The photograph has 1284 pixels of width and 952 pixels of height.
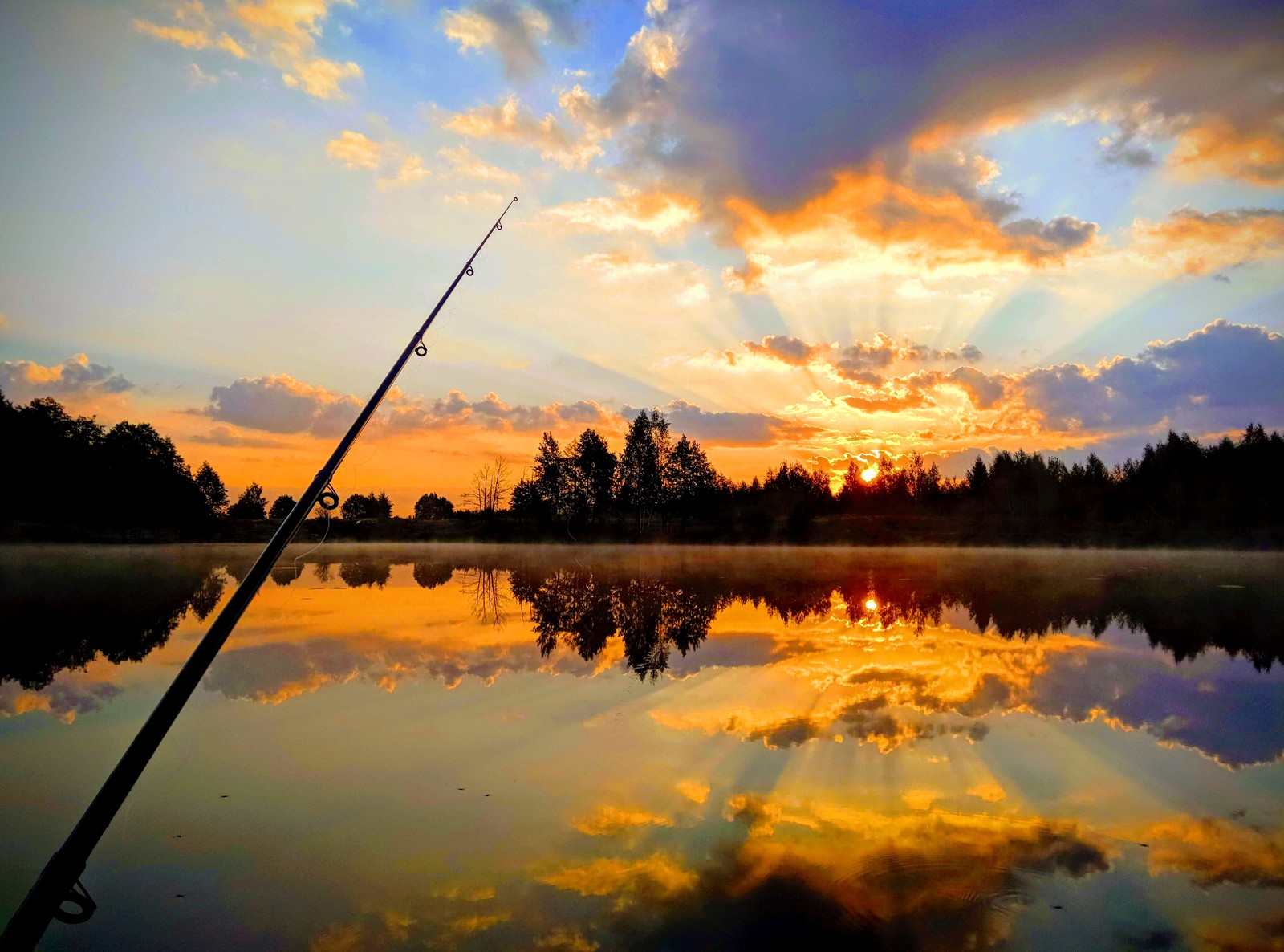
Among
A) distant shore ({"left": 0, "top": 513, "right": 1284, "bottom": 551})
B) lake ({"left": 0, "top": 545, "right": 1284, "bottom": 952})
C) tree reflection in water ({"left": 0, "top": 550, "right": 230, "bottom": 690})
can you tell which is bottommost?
tree reflection in water ({"left": 0, "top": 550, "right": 230, "bottom": 690})

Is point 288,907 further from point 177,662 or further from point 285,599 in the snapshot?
point 285,599

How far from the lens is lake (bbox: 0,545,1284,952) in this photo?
16.1 feet

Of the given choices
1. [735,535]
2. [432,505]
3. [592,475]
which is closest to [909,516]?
[735,535]

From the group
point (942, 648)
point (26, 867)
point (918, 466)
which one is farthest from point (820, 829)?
point (918, 466)

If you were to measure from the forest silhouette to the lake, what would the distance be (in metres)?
73.2

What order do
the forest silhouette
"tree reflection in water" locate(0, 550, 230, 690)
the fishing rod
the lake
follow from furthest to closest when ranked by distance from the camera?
1. the forest silhouette
2. "tree reflection in water" locate(0, 550, 230, 690)
3. the lake
4. the fishing rod

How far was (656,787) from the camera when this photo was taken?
286 inches

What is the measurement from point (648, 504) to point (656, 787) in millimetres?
84501

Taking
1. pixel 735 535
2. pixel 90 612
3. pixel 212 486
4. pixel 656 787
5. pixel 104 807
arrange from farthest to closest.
Answer: 1. pixel 212 486
2. pixel 735 535
3. pixel 90 612
4. pixel 656 787
5. pixel 104 807

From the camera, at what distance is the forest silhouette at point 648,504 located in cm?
7744

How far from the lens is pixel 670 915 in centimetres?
488

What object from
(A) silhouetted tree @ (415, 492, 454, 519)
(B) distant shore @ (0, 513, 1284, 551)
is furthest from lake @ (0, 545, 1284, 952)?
(A) silhouetted tree @ (415, 492, 454, 519)

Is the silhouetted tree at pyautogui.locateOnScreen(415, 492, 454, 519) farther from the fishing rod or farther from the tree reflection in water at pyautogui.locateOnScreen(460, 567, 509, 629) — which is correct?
the fishing rod

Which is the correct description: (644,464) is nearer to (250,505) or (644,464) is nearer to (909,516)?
(909,516)
